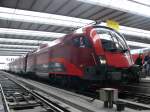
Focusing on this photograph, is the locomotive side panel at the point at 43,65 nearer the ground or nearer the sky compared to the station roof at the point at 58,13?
nearer the ground

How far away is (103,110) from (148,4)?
547 inches

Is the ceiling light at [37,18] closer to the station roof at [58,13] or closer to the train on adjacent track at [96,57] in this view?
the station roof at [58,13]

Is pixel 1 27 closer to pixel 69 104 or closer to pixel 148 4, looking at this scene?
pixel 148 4

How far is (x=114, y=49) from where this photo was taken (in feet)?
30.8

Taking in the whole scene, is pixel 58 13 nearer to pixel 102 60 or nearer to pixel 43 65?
pixel 43 65

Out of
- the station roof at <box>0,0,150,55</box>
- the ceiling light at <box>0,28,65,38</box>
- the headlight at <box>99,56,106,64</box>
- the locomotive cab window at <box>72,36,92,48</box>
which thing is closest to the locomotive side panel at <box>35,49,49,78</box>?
the station roof at <box>0,0,150,55</box>

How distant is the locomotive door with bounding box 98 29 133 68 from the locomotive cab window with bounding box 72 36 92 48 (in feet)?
1.95

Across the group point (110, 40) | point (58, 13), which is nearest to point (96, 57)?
point (110, 40)

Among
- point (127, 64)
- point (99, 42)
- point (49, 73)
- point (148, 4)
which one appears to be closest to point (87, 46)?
point (99, 42)

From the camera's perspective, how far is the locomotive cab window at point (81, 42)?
9433mm

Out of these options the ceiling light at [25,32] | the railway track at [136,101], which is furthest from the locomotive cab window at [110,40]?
the ceiling light at [25,32]

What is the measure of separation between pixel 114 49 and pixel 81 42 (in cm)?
133

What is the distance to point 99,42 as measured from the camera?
9344 mm

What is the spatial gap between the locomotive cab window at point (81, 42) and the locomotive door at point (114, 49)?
1.95 feet
